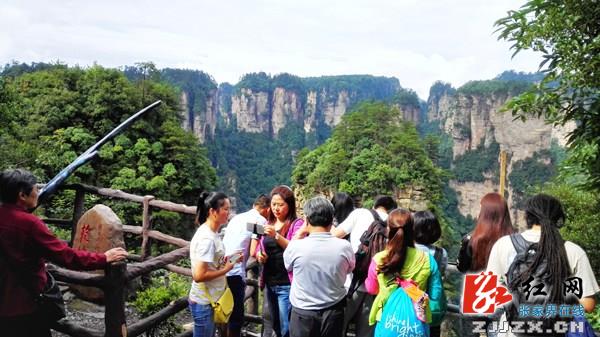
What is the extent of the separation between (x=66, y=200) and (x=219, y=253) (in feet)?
37.7

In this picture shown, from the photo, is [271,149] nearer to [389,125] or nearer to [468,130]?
[468,130]

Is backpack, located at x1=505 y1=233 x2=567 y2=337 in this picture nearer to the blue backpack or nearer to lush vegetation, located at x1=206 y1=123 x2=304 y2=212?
the blue backpack

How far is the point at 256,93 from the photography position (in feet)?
359

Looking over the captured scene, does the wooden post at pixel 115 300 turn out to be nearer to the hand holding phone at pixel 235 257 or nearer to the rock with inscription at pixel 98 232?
the hand holding phone at pixel 235 257

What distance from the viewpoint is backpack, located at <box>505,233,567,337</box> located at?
2.10 metres

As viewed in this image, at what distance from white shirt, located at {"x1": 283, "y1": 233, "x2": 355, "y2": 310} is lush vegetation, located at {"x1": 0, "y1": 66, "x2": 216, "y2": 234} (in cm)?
1365

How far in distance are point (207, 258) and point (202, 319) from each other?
38cm

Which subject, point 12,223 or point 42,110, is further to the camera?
point 42,110

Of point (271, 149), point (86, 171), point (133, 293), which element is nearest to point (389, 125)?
point (86, 171)

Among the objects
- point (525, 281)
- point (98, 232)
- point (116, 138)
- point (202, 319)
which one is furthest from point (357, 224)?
point (116, 138)

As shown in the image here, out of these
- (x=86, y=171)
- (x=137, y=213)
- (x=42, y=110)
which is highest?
(x=42, y=110)

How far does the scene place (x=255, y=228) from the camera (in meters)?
2.99

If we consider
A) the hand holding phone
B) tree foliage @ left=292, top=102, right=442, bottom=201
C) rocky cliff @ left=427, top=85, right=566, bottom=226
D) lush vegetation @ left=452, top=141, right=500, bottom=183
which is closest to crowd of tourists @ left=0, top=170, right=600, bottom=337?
the hand holding phone
